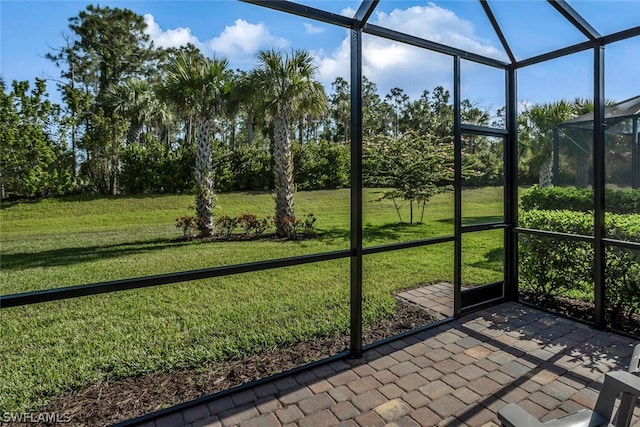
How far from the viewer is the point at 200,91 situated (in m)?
5.95

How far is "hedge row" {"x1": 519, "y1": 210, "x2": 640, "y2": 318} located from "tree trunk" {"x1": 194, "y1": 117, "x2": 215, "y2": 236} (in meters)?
5.63

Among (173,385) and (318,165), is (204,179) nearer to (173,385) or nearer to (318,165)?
(318,165)

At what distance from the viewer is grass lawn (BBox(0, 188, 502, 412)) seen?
3.00 metres

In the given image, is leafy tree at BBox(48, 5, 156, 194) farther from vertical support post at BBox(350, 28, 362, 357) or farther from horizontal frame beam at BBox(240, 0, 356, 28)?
vertical support post at BBox(350, 28, 362, 357)

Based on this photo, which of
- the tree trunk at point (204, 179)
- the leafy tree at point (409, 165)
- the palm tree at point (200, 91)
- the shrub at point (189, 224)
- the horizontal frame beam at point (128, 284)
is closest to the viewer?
the horizontal frame beam at point (128, 284)

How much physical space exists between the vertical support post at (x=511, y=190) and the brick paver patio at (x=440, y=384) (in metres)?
0.82

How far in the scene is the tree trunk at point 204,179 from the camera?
22.4ft

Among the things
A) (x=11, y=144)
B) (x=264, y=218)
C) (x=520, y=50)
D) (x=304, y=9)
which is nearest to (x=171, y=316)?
(x=304, y=9)

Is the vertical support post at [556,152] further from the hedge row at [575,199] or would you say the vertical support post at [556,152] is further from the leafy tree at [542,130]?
the hedge row at [575,199]

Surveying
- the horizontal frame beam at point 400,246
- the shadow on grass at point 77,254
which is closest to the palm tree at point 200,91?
the shadow on grass at point 77,254

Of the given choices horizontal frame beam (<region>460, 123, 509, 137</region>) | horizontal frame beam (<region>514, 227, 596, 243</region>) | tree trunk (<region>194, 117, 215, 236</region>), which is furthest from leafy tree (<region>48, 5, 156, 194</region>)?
horizontal frame beam (<region>514, 227, 596, 243</region>)

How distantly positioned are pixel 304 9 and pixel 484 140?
93.1 inches

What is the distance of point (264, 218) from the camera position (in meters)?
7.82

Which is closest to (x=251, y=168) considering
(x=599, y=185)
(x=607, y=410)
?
(x=599, y=185)
